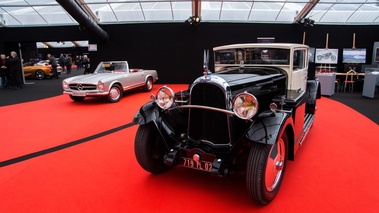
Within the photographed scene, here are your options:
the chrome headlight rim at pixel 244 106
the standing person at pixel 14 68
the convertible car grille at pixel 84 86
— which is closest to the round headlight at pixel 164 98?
the chrome headlight rim at pixel 244 106

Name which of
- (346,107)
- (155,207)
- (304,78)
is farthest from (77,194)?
(346,107)

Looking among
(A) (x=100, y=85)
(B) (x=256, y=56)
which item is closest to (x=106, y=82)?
(A) (x=100, y=85)

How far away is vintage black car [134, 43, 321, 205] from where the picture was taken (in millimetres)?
2371

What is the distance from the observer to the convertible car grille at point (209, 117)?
8.67 feet

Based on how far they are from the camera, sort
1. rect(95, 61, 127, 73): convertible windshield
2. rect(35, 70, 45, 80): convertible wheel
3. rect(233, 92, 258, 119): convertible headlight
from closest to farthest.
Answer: rect(233, 92, 258, 119): convertible headlight < rect(95, 61, 127, 73): convertible windshield < rect(35, 70, 45, 80): convertible wheel

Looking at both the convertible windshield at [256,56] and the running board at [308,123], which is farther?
the running board at [308,123]

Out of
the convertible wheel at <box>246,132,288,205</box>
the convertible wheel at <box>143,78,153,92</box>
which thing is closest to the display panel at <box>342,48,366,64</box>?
the convertible wheel at <box>143,78,153,92</box>

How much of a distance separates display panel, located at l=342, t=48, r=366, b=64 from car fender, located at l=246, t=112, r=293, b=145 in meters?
9.68

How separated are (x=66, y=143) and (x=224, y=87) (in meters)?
3.05

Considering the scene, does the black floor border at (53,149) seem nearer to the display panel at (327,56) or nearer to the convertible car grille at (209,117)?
the convertible car grille at (209,117)

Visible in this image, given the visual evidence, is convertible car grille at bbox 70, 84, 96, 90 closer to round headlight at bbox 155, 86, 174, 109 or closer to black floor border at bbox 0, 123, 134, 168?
black floor border at bbox 0, 123, 134, 168

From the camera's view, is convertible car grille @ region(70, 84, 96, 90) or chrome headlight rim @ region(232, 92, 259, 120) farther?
convertible car grille @ region(70, 84, 96, 90)

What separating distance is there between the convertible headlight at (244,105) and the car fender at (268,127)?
131mm

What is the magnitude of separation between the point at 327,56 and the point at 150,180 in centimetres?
1005
